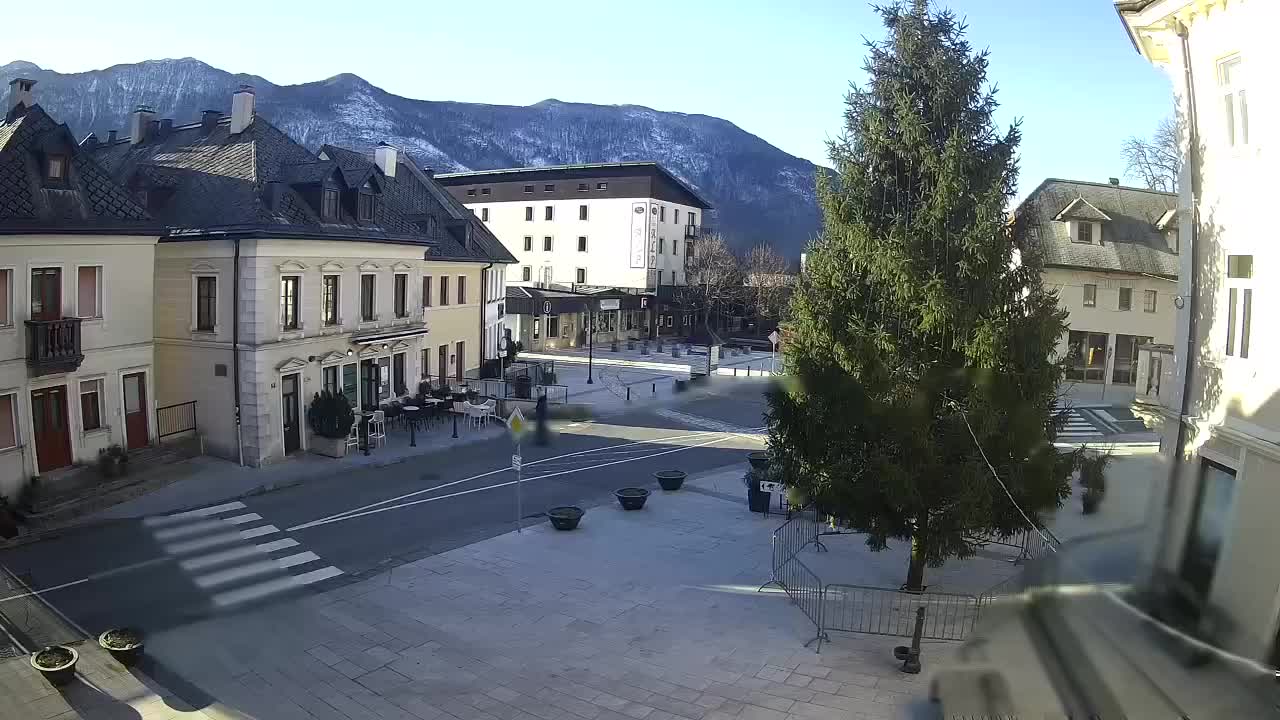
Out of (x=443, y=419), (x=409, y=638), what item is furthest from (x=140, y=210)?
(x=409, y=638)

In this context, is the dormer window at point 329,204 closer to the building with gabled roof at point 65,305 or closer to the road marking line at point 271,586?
the building with gabled roof at point 65,305

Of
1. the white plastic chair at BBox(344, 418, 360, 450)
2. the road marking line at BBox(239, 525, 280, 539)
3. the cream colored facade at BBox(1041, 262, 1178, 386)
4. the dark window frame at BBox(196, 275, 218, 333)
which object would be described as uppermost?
the cream colored facade at BBox(1041, 262, 1178, 386)

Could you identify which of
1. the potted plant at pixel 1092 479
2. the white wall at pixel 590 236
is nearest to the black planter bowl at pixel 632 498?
the potted plant at pixel 1092 479

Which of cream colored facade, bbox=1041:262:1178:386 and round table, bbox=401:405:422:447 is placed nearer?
cream colored facade, bbox=1041:262:1178:386

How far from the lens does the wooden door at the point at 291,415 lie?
947 inches

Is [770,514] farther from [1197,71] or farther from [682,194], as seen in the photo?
[682,194]

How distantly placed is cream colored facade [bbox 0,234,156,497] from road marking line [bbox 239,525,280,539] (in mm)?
5424

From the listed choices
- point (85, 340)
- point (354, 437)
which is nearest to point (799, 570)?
point (354, 437)

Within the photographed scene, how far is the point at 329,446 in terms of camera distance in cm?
2442

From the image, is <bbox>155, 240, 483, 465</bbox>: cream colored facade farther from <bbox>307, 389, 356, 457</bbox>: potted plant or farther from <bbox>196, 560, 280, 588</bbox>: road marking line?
<bbox>196, 560, 280, 588</bbox>: road marking line

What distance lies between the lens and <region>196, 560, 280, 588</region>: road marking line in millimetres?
14727

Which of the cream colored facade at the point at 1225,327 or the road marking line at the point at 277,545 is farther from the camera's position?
the road marking line at the point at 277,545

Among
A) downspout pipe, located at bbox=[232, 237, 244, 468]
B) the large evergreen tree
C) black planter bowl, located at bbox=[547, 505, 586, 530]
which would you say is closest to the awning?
downspout pipe, located at bbox=[232, 237, 244, 468]

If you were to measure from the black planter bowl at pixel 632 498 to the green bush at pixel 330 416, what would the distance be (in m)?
9.20
